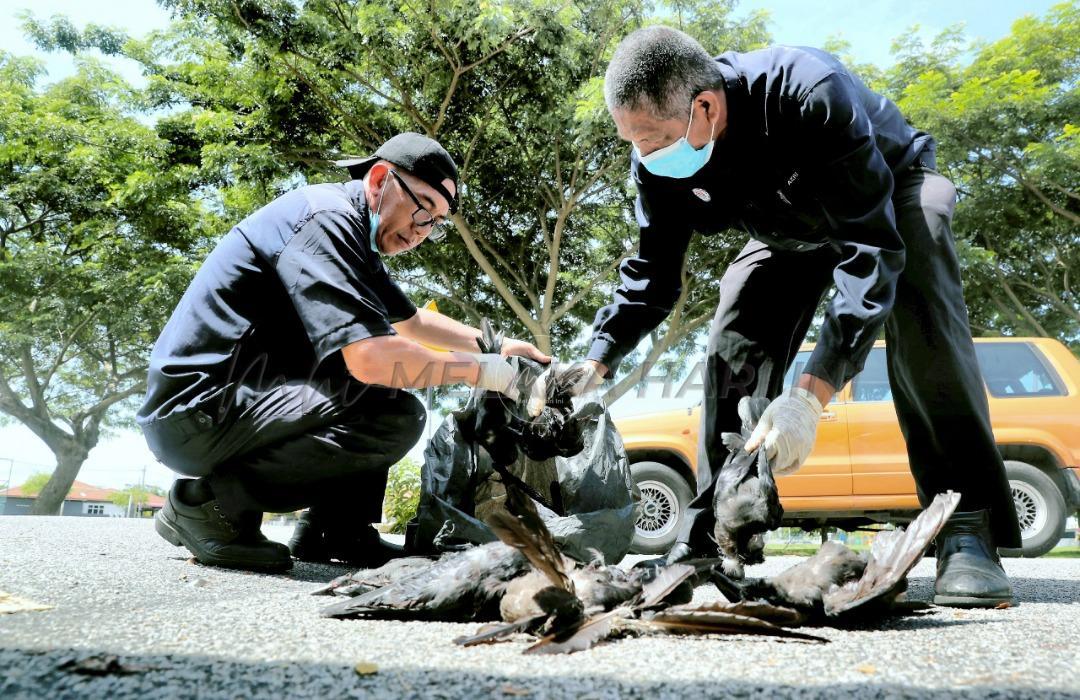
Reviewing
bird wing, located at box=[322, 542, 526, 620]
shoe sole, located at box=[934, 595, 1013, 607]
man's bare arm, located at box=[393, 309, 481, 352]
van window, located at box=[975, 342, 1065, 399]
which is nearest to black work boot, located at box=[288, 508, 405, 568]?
man's bare arm, located at box=[393, 309, 481, 352]

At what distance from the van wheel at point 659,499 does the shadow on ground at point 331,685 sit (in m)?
4.27

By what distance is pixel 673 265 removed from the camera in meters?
2.57

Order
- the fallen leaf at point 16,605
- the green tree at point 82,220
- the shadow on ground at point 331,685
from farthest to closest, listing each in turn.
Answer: the green tree at point 82,220
the fallen leaf at point 16,605
the shadow on ground at point 331,685

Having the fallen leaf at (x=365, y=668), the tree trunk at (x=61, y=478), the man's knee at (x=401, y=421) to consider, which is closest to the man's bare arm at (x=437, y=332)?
the man's knee at (x=401, y=421)

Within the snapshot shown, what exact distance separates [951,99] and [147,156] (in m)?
10.8

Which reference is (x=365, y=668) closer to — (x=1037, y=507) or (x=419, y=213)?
(x=419, y=213)

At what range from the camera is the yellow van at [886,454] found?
5.16 metres

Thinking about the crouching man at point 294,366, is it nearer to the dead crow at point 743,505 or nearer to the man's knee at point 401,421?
the man's knee at point 401,421

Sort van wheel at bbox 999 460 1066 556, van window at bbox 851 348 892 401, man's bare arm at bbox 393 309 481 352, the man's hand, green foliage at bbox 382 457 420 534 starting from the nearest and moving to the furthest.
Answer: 1. the man's hand
2. man's bare arm at bbox 393 309 481 352
3. van wheel at bbox 999 460 1066 556
4. van window at bbox 851 348 892 401
5. green foliage at bbox 382 457 420 534

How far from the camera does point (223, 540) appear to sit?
8.01ft

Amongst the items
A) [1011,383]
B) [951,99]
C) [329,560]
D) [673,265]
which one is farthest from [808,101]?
[951,99]

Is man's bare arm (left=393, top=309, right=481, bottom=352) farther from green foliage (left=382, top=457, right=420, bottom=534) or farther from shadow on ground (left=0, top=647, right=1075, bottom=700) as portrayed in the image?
green foliage (left=382, top=457, right=420, bottom=534)

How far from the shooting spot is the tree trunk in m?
13.4

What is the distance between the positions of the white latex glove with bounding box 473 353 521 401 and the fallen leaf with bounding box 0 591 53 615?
1.33m
